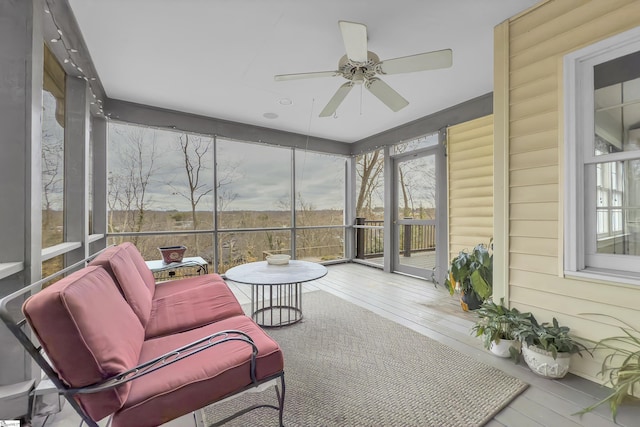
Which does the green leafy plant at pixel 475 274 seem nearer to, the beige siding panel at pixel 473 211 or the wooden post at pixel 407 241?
the beige siding panel at pixel 473 211

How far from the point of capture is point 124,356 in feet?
3.72

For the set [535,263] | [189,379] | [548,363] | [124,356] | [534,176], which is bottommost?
[548,363]

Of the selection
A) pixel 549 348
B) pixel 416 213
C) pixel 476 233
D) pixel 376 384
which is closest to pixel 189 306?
A: pixel 376 384

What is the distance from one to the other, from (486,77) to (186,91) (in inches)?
139

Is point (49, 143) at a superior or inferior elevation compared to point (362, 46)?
inferior

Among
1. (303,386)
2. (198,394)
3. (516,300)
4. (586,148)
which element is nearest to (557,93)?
(586,148)

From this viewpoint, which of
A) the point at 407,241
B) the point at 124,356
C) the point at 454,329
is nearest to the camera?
the point at 124,356

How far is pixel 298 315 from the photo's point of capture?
9.72 ft

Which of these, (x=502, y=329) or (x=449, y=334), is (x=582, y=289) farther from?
(x=449, y=334)

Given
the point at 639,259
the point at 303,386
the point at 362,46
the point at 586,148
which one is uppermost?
the point at 362,46

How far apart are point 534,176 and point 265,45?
8.18ft

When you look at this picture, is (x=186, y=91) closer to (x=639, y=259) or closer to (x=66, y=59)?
(x=66, y=59)

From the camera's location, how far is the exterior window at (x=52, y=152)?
2070 mm

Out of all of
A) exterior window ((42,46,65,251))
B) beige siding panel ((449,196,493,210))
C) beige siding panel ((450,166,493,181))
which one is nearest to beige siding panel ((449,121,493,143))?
beige siding panel ((450,166,493,181))
